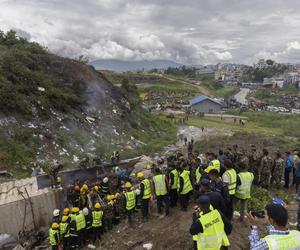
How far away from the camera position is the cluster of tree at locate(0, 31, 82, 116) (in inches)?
730

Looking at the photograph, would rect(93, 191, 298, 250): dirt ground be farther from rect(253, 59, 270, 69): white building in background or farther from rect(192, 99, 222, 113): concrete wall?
rect(253, 59, 270, 69): white building in background

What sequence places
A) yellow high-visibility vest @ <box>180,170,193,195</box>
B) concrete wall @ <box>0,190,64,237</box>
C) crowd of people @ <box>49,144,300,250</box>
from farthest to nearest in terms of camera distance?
1. concrete wall @ <box>0,190,64,237</box>
2. yellow high-visibility vest @ <box>180,170,193,195</box>
3. crowd of people @ <box>49,144,300,250</box>

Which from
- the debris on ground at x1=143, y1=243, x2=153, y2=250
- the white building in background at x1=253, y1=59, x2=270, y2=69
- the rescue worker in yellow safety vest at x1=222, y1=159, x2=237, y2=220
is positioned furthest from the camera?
the white building in background at x1=253, y1=59, x2=270, y2=69

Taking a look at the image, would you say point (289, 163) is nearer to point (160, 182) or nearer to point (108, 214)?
point (160, 182)

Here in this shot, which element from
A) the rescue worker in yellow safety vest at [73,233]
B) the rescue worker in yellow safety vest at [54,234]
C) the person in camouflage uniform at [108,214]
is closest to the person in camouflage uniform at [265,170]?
the person in camouflage uniform at [108,214]

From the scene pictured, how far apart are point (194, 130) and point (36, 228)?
83.0 feet

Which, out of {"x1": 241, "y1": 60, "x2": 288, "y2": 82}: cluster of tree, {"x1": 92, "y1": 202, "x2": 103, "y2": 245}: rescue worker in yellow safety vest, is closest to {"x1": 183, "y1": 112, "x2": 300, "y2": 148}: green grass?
{"x1": 92, "y1": 202, "x2": 103, "y2": 245}: rescue worker in yellow safety vest

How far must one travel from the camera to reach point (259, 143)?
2258 cm

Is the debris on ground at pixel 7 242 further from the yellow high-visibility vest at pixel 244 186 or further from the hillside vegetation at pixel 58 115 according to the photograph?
the yellow high-visibility vest at pixel 244 186

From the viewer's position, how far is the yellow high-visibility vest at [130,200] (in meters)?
8.36

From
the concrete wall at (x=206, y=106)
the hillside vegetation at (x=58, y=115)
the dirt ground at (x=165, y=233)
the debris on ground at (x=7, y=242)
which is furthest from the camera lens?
the concrete wall at (x=206, y=106)

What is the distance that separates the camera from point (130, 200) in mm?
8383

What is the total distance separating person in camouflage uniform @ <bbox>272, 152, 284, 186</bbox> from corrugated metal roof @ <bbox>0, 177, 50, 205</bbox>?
8.35 metres

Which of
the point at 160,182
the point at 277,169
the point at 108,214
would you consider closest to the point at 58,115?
the point at 108,214
